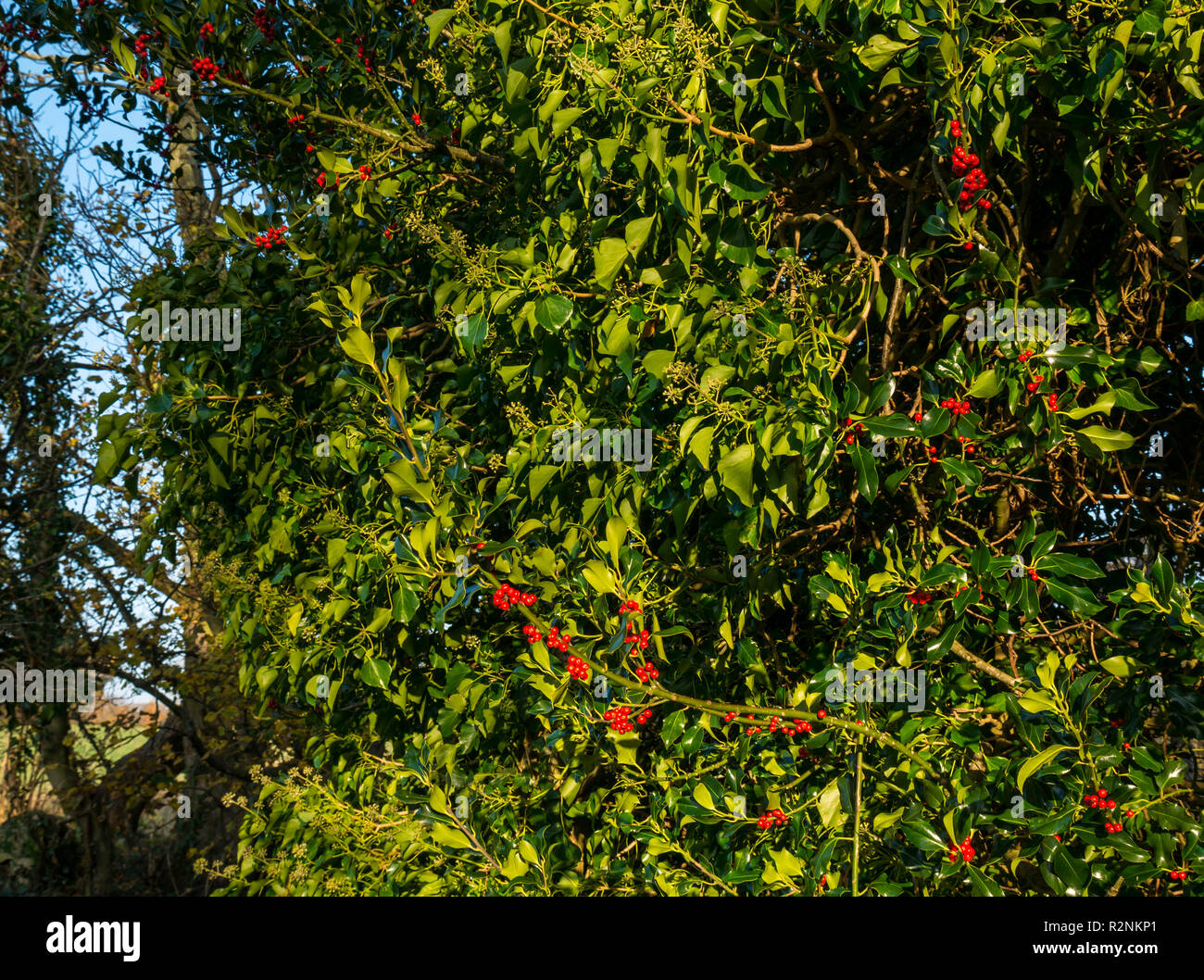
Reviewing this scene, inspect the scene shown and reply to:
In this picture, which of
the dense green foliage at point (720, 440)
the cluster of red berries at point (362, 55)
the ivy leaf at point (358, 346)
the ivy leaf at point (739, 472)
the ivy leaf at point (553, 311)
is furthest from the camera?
the cluster of red berries at point (362, 55)

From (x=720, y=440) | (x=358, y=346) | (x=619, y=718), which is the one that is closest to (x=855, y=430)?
(x=720, y=440)

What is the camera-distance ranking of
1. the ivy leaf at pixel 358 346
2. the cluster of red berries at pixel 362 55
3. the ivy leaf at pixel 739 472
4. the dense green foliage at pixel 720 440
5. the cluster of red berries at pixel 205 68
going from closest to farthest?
the ivy leaf at pixel 739 472 < the dense green foliage at pixel 720 440 < the ivy leaf at pixel 358 346 < the cluster of red berries at pixel 205 68 < the cluster of red berries at pixel 362 55

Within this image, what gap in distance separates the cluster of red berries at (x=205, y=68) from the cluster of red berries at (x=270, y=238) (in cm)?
57

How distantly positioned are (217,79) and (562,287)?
189 cm

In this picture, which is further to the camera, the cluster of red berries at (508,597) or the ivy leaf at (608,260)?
the cluster of red berries at (508,597)

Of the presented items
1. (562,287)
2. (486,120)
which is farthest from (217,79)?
(562,287)

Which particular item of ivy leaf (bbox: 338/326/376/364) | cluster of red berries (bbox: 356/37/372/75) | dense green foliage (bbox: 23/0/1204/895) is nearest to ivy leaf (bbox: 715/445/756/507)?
dense green foliage (bbox: 23/0/1204/895)

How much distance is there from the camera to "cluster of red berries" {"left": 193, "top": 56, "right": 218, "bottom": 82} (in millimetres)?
3361

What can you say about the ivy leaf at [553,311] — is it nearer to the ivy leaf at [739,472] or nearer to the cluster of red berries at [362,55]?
the ivy leaf at [739,472]

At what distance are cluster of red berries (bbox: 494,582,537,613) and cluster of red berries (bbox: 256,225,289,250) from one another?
1.94 meters

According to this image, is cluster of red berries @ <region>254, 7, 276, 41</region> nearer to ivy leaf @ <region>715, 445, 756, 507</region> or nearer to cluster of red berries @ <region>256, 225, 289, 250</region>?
cluster of red berries @ <region>256, 225, 289, 250</region>

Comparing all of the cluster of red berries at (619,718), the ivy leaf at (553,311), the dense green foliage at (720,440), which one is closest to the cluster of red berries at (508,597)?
the dense green foliage at (720,440)

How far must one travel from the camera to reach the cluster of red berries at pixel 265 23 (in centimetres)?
354

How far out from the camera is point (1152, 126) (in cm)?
208
